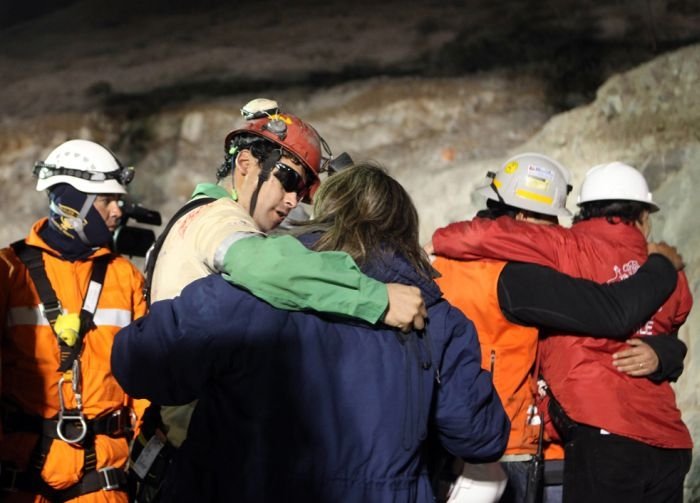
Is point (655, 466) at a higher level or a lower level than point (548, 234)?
lower

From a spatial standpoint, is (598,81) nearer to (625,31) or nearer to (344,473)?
(625,31)

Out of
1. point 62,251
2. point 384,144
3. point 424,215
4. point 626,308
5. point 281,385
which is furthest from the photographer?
point 384,144

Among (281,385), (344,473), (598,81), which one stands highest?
(598,81)

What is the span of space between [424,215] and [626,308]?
4075 millimetres

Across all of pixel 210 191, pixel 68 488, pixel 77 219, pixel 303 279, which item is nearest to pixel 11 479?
pixel 68 488

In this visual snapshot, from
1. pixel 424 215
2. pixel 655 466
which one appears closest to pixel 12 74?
pixel 424 215

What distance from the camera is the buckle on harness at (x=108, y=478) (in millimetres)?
3584

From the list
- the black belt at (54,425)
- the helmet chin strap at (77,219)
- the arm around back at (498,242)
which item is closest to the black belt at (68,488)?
the black belt at (54,425)

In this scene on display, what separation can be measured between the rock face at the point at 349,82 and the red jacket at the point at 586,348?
3.66m

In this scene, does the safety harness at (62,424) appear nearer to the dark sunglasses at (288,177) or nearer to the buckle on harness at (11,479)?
the buckle on harness at (11,479)

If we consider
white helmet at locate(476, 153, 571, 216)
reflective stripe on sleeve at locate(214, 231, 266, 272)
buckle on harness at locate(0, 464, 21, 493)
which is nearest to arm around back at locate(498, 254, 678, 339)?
white helmet at locate(476, 153, 571, 216)

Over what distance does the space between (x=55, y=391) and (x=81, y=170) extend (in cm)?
99

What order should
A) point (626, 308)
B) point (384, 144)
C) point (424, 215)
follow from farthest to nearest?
1. point (384, 144)
2. point (424, 215)
3. point (626, 308)

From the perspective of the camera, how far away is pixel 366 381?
2.23m
